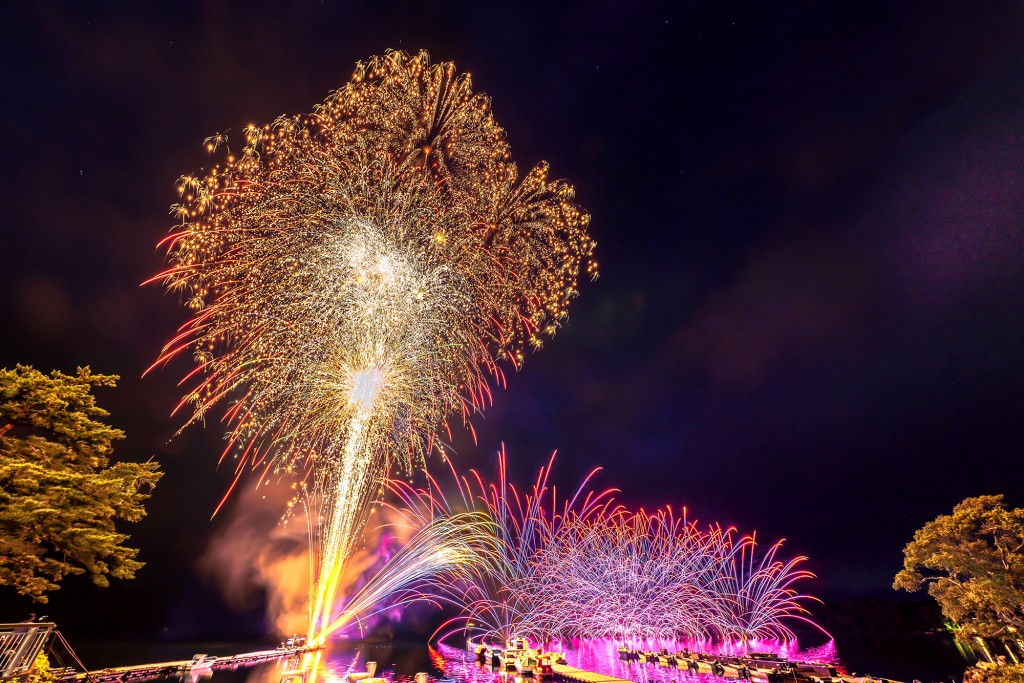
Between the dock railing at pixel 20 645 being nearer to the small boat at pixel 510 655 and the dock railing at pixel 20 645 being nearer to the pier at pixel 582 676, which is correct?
the pier at pixel 582 676

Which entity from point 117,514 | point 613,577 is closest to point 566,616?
point 613,577

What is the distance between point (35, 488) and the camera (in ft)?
53.1

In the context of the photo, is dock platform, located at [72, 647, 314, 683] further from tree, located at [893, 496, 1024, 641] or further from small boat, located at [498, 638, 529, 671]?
tree, located at [893, 496, 1024, 641]

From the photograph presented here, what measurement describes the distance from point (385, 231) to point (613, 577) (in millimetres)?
49184

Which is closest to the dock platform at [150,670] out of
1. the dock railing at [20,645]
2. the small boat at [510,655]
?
the dock railing at [20,645]

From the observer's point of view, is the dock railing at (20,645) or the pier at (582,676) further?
the pier at (582,676)

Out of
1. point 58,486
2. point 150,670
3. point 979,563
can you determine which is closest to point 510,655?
point 150,670

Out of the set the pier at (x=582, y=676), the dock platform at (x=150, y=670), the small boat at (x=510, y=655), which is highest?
the small boat at (x=510, y=655)

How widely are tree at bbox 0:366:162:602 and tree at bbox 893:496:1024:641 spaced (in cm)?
4426

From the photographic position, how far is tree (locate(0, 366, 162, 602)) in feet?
52.9

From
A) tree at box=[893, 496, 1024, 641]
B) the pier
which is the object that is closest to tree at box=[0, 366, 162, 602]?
the pier

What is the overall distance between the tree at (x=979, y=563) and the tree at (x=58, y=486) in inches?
1742

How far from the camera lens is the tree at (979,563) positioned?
28.2m

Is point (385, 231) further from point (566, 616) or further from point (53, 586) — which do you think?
point (566, 616)
